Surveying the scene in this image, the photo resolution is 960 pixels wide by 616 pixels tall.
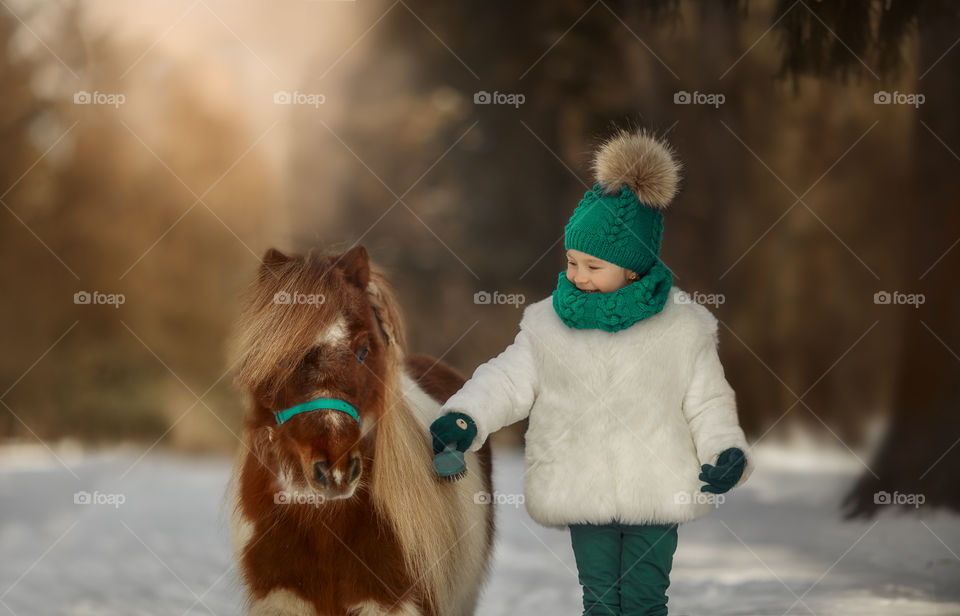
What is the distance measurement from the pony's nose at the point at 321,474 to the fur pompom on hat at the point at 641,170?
0.88 metres

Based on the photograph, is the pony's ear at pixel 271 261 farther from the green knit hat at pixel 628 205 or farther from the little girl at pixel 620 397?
the green knit hat at pixel 628 205

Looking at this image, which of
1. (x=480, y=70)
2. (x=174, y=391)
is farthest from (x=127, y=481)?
(x=480, y=70)

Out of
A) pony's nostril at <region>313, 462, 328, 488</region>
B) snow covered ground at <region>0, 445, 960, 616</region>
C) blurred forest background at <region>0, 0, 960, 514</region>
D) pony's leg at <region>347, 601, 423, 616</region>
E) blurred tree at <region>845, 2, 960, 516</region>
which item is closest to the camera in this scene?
pony's nostril at <region>313, 462, 328, 488</region>

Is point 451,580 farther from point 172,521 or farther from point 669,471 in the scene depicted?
point 172,521

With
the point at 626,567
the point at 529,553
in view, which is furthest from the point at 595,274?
the point at 529,553

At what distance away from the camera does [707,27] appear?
6.11 m

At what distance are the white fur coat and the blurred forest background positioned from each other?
373 cm

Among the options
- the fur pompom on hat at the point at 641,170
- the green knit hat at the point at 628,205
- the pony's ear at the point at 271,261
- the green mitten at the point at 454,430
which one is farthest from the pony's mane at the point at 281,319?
the fur pompom on hat at the point at 641,170

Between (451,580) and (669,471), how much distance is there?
1.99 feet

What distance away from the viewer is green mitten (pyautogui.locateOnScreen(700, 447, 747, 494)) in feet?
6.40

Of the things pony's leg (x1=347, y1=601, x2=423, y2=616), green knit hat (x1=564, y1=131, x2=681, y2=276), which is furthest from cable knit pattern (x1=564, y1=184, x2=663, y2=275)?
pony's leg (x1=347, y1=601, x2=423, y2=616)

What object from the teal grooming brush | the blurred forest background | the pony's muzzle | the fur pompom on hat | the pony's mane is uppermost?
the blurred forest background

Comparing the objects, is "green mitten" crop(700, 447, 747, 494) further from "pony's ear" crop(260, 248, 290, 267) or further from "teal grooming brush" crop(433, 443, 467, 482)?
"pony's ear" crop(260, 248, 290, 267)

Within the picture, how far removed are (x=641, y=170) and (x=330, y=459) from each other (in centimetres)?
93
